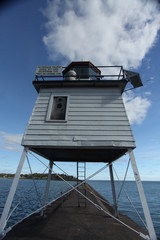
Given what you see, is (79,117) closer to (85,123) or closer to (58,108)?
(85,123)

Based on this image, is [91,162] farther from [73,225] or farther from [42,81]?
[42,81]

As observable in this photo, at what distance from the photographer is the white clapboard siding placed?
5.70m

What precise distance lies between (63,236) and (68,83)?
6.24m

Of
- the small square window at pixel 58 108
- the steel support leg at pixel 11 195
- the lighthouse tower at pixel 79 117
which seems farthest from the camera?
the small square window at pixel 58 108

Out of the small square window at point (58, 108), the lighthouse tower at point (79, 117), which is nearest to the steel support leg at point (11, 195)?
the lighthouse tower at point (79, 117)

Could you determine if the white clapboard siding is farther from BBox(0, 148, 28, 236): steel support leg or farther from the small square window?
BBox(0, 148, 28, 236): steel support leg

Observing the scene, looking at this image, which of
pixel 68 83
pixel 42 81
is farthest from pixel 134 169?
pixel 42 81

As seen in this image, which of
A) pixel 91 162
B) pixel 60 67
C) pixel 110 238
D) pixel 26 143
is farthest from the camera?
pixel 91 162

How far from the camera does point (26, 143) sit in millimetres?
5707

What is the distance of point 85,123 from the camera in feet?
19.9

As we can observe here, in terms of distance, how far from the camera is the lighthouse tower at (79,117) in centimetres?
566

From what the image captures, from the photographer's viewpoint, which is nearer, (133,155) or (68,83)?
(133,155)

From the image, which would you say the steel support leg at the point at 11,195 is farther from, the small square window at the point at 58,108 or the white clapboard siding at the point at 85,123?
the small square window at the point at 58,108

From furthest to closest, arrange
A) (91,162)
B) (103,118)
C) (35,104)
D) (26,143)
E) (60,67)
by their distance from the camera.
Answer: (91,162) → (60,67) → (35,104) → (103,118) → (26,143)
